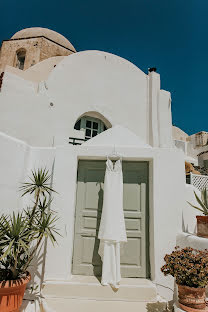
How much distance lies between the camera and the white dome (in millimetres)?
16866

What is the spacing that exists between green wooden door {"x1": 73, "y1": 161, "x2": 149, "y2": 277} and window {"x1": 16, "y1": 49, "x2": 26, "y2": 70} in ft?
47.5

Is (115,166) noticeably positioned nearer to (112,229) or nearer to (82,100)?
(112,229)

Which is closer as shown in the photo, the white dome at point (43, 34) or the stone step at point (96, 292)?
the stone step at point (96, 292)

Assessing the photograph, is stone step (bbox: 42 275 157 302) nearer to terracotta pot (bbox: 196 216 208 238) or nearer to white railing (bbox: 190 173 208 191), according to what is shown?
terracotta pot (bbox: 196 216 208 238)

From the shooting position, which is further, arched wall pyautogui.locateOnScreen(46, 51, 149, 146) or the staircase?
arched wall pyautogui.locateOnScreen(46, 51, 149, 146)

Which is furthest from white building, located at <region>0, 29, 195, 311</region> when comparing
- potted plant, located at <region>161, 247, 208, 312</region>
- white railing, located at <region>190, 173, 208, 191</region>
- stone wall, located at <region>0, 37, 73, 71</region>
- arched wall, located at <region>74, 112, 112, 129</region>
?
stone wall, located at <region>0, 37, 73, 71</region>

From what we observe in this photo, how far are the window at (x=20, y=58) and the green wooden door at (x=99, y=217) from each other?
570 inches

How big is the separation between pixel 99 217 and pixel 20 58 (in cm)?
1615

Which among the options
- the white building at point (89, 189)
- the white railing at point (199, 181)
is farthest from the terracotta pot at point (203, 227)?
the white railing at point (199, 181)

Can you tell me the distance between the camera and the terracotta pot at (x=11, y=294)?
3.71 metres

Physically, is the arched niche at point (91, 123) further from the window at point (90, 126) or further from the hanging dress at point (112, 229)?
the hanging dress at point (112, 229)

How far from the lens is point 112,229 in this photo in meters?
4.76

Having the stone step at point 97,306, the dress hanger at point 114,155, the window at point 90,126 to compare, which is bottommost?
the stone step at point 97,306

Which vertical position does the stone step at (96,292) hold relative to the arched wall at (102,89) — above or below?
below
